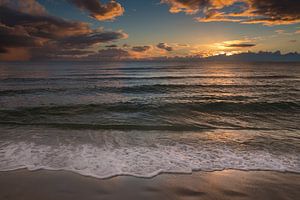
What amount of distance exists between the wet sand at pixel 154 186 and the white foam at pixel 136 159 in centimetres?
34

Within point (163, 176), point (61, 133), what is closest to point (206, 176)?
point (163, 176)

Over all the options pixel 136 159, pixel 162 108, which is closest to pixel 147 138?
pixel 136 159

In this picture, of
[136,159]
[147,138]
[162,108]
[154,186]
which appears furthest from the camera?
[162,108]

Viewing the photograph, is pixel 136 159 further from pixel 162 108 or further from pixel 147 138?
pixel 162 108

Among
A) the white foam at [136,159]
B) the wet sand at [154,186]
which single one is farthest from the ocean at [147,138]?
the wet sand at [154,186]

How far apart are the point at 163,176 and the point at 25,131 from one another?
248 inches

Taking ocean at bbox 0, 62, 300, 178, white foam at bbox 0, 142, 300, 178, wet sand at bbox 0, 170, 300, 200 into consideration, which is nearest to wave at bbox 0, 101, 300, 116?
ocean at bbox 0, 62, 300, 178

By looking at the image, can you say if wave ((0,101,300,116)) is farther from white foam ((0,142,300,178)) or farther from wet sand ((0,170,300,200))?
wet sand ((0,170,300,200))

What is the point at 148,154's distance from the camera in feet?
22.5

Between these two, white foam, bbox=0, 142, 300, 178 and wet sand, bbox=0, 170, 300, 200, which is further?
white foam, bbox=0, 142, 300, 178

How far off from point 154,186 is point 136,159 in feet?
5.28

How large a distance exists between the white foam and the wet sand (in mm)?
336

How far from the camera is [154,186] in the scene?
16.2 feet

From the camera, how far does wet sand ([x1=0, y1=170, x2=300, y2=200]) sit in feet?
14.7
